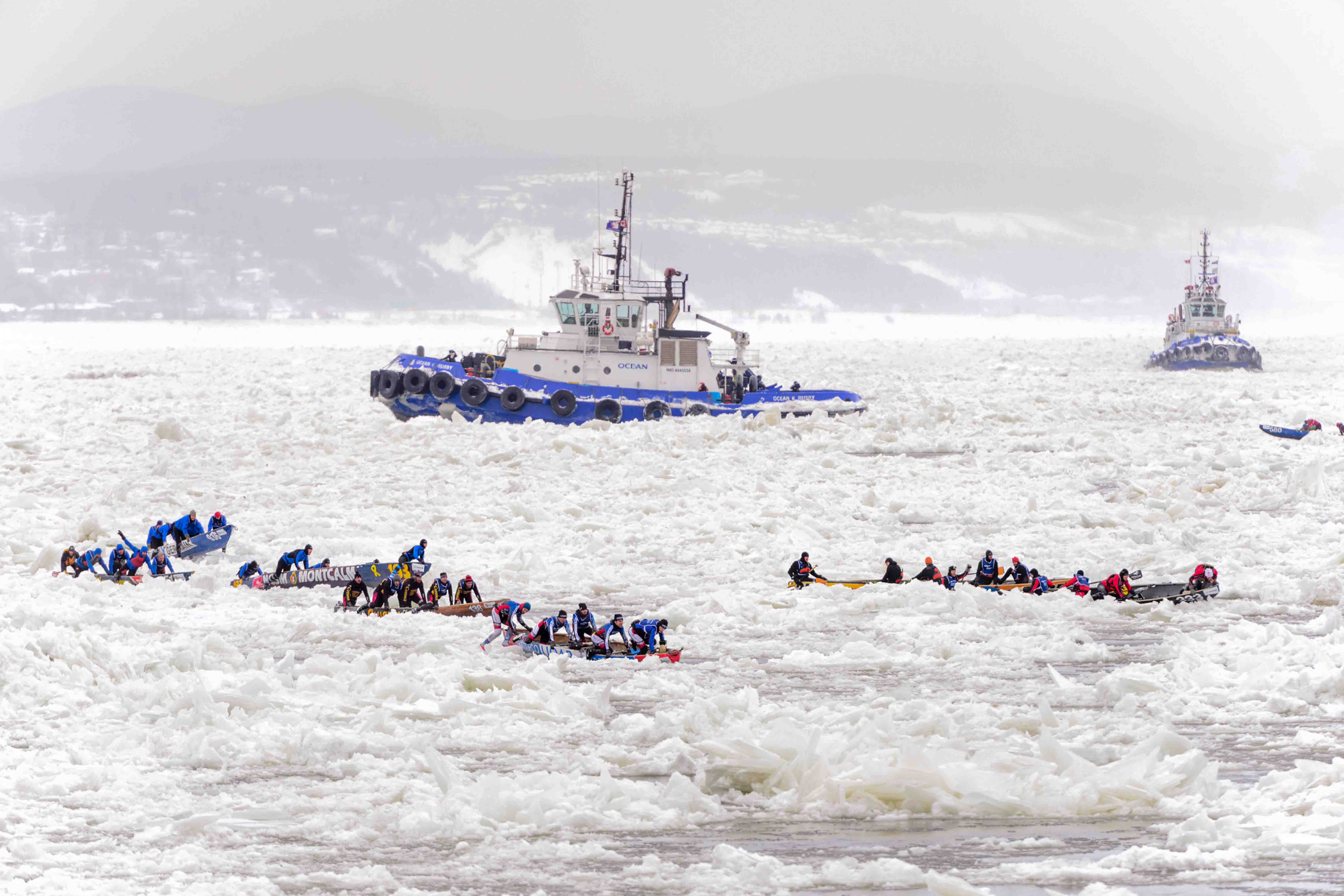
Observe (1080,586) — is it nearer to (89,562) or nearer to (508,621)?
(508,621)

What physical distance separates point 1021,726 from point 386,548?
9.97 metres

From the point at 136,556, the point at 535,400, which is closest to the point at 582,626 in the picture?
the point at 136,556

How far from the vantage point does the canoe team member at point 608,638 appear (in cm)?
1116

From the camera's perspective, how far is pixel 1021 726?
9078 millimetres

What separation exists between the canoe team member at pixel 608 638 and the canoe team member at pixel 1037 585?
460 cm

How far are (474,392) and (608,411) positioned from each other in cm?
315

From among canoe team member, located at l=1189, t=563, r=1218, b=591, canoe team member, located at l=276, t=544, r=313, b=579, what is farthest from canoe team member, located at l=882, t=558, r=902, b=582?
canoe team member, located at l=276, t=544, r=313, b=579

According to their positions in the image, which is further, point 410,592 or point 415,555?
point 415,555

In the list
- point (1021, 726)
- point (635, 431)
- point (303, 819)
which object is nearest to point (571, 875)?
point (303, 819)

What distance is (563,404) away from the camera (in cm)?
3033

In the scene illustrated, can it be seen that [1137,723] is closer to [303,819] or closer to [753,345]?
[303,819]

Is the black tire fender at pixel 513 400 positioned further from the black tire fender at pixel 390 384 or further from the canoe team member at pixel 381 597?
the canoe team member at pixel 381 597

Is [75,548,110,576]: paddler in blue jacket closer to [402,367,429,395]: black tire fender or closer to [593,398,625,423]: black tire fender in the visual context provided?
[593,398,625,423]: black tire fender

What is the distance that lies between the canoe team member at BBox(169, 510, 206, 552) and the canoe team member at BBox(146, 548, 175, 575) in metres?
1.06
